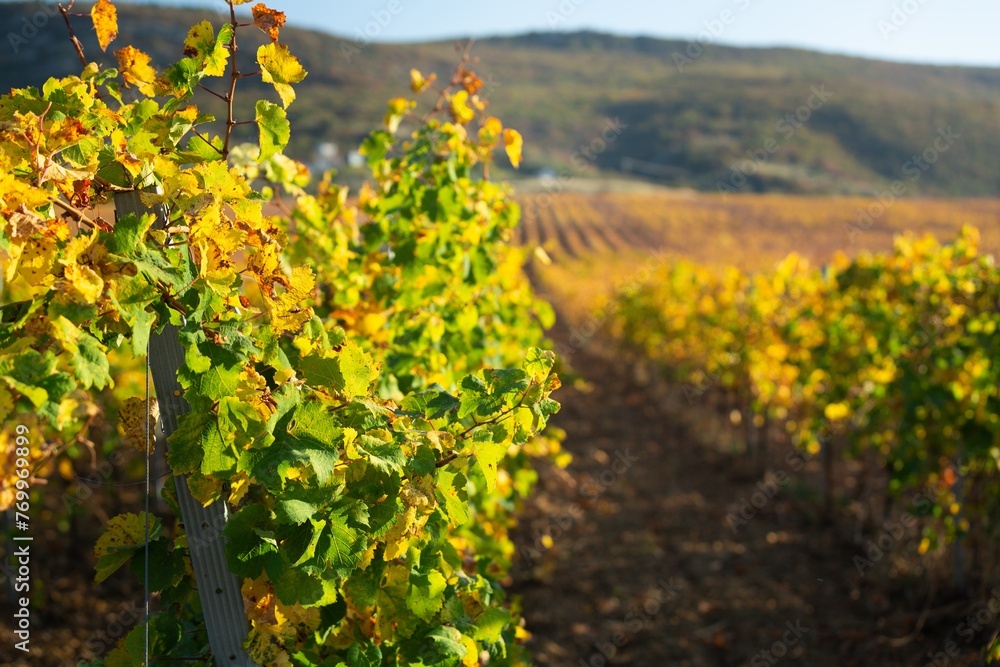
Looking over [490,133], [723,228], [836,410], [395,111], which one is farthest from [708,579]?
[723,228]

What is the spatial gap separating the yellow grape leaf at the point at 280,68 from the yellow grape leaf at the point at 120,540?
877 mm

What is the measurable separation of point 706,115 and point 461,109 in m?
102

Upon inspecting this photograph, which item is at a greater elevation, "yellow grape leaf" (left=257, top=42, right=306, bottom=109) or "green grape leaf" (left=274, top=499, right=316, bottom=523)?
"yellow grape leaf" (left=257, top=42, right=306, bottom=109)

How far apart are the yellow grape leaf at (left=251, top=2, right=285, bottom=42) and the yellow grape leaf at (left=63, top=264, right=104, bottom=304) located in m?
0.52

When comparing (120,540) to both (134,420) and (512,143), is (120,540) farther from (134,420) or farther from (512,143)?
(512,143)

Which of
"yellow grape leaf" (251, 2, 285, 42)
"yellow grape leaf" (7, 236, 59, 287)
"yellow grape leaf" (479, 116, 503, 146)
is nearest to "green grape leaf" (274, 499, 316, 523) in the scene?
"yellow grape leaf" (7, 236, 59, 287)

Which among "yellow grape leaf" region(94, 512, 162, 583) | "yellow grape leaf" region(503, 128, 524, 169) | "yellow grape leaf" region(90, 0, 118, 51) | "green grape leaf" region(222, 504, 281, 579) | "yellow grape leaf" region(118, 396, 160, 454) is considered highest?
"yellow grape leaf" region(90, 0, 118, 51)

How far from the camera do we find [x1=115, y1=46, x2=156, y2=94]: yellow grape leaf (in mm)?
1507

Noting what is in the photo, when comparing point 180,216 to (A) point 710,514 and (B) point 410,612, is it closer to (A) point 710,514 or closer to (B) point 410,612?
(B) point 410,612

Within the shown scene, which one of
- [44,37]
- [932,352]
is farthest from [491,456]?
[44,37]

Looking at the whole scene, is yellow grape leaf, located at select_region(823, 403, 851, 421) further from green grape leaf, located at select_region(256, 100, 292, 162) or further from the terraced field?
the terraced field

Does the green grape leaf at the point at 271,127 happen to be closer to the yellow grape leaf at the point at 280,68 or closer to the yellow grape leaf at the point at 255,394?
the yellow grape leaf at the point at 280,68

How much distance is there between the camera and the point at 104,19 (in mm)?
1428

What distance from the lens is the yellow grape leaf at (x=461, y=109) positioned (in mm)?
2779
